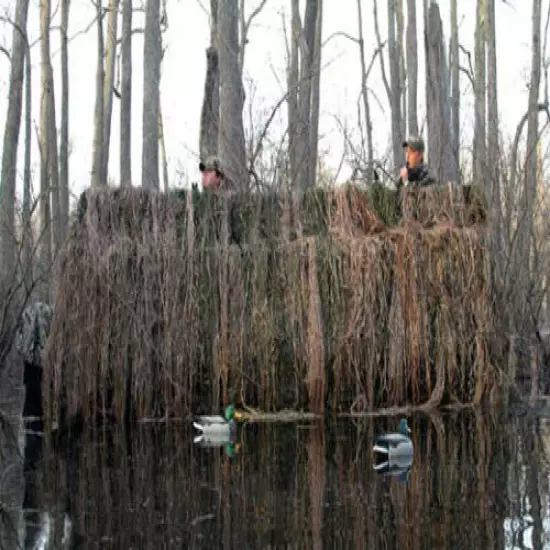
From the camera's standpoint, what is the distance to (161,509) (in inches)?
257

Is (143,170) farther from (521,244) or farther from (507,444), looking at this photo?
(507,444)

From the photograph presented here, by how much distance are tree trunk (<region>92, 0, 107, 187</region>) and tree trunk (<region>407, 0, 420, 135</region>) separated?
26.6 feet

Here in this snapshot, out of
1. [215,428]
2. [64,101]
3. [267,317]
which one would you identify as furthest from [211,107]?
[64,101]

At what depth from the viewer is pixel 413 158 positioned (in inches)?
497

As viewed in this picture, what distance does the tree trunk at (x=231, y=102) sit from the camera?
15297mm

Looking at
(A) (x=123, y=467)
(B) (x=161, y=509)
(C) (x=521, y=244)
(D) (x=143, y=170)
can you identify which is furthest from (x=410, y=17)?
(B) (x=161, y=509)

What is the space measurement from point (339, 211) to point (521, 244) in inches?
113

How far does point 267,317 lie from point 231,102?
18.0ft

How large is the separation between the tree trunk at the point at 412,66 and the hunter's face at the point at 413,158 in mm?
12404

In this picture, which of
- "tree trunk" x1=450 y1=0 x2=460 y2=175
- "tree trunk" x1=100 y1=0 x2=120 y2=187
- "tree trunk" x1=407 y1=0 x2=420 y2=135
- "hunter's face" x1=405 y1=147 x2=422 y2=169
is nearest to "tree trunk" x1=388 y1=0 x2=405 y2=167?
"tree trunk" x1=407 y1=0 x2=420 y2=135

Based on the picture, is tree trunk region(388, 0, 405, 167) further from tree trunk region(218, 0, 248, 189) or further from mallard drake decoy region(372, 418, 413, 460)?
mallard drake decoy region(372, 418, 413, 460)

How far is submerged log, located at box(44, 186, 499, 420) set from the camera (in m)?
11.5

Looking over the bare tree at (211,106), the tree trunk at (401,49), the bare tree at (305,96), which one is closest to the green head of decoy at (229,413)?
the bare tree at (305,96)

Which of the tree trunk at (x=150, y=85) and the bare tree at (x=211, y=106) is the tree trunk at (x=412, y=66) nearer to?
the tree trunk at (x=150, y=85)
